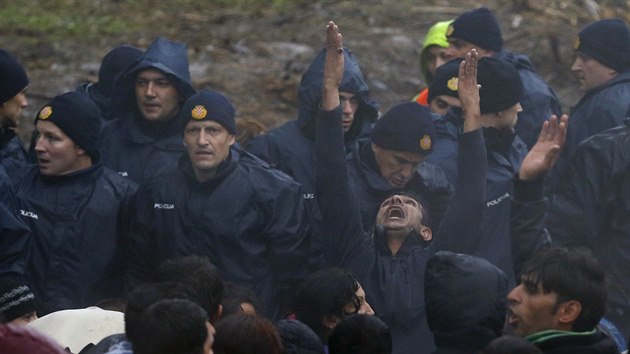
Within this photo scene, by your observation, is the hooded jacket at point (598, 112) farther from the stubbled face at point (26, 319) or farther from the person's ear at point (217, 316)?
the stubbled face at point (26, 319)

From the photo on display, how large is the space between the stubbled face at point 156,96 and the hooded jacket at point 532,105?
92.8 inches

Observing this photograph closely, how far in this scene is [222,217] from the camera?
7.77m

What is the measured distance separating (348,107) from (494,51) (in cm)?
166

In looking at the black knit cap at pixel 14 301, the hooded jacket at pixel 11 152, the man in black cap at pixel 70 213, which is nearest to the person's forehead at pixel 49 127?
the man in black cap at pixel 70 213

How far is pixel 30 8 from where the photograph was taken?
16625 mm

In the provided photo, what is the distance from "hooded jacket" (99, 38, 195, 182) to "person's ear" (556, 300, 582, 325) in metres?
3.55

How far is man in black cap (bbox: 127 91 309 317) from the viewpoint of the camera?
7781mm

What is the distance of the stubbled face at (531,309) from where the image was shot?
5.71 meters

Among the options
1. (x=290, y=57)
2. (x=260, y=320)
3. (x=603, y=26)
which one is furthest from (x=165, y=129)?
(x=290, y=57)

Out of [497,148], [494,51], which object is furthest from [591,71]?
[497,148]

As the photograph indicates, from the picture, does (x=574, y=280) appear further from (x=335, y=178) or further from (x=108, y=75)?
(x=108, y=75)

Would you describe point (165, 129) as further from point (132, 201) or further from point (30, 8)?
point (30, 8)

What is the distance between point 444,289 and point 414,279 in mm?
1259

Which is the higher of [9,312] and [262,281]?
[9,312]
